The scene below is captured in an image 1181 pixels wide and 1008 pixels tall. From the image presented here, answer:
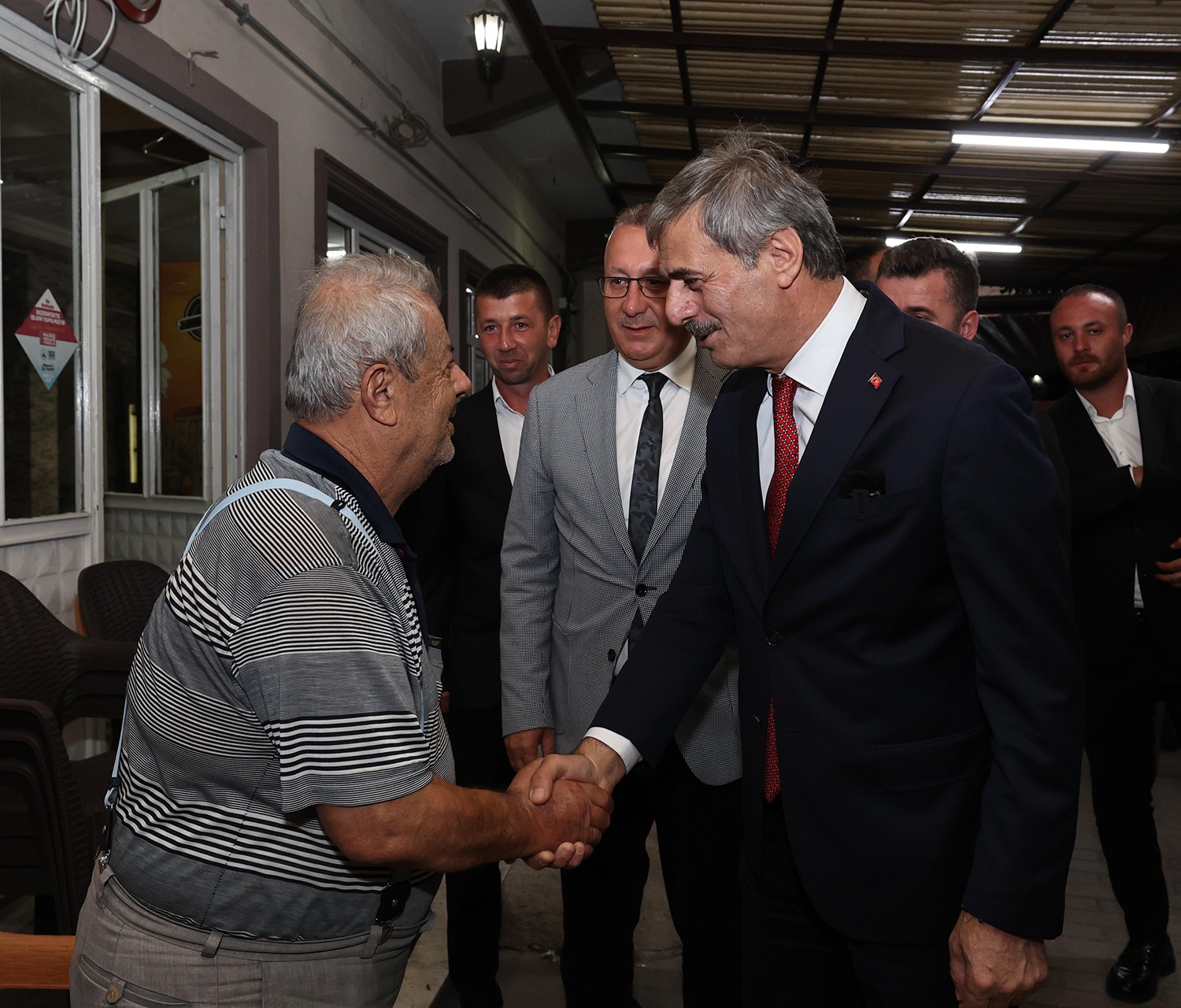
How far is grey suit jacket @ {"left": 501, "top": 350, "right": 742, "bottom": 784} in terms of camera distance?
2098 millimetres

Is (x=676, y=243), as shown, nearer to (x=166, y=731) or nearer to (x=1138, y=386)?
(x=166, y=731)

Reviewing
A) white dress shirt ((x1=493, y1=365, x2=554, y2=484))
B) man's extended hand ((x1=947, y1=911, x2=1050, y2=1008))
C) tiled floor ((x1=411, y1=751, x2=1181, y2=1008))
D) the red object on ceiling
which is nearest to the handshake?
man's extended hand ((x1=947, y1=911, x2=1050, y2=1008))

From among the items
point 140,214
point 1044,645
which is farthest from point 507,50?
point 1044,645

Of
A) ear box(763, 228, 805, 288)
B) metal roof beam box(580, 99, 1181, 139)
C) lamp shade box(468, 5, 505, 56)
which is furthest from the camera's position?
metal roof beam box(580, 99, 1181, 139)

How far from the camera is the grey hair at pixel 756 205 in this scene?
152 cm

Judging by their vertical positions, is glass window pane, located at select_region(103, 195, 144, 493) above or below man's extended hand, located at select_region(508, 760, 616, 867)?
above

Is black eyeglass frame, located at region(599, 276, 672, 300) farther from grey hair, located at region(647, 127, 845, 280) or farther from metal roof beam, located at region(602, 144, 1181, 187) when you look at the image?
metal roof beam, located at region(602, 144, 1181, 187)

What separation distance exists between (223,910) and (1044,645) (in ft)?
3.69

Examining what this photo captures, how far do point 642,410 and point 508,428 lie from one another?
0.77 meters

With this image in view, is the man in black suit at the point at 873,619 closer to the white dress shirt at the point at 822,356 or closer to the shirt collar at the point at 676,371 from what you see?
the white dress shirt at the point at 822,356

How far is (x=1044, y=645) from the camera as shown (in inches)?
51.5

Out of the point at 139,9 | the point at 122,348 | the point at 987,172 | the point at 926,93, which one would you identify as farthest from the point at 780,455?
the point at 987,172

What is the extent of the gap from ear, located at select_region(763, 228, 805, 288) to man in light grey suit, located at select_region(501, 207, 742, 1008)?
0.58m

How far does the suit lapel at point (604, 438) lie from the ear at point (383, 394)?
796 mm
